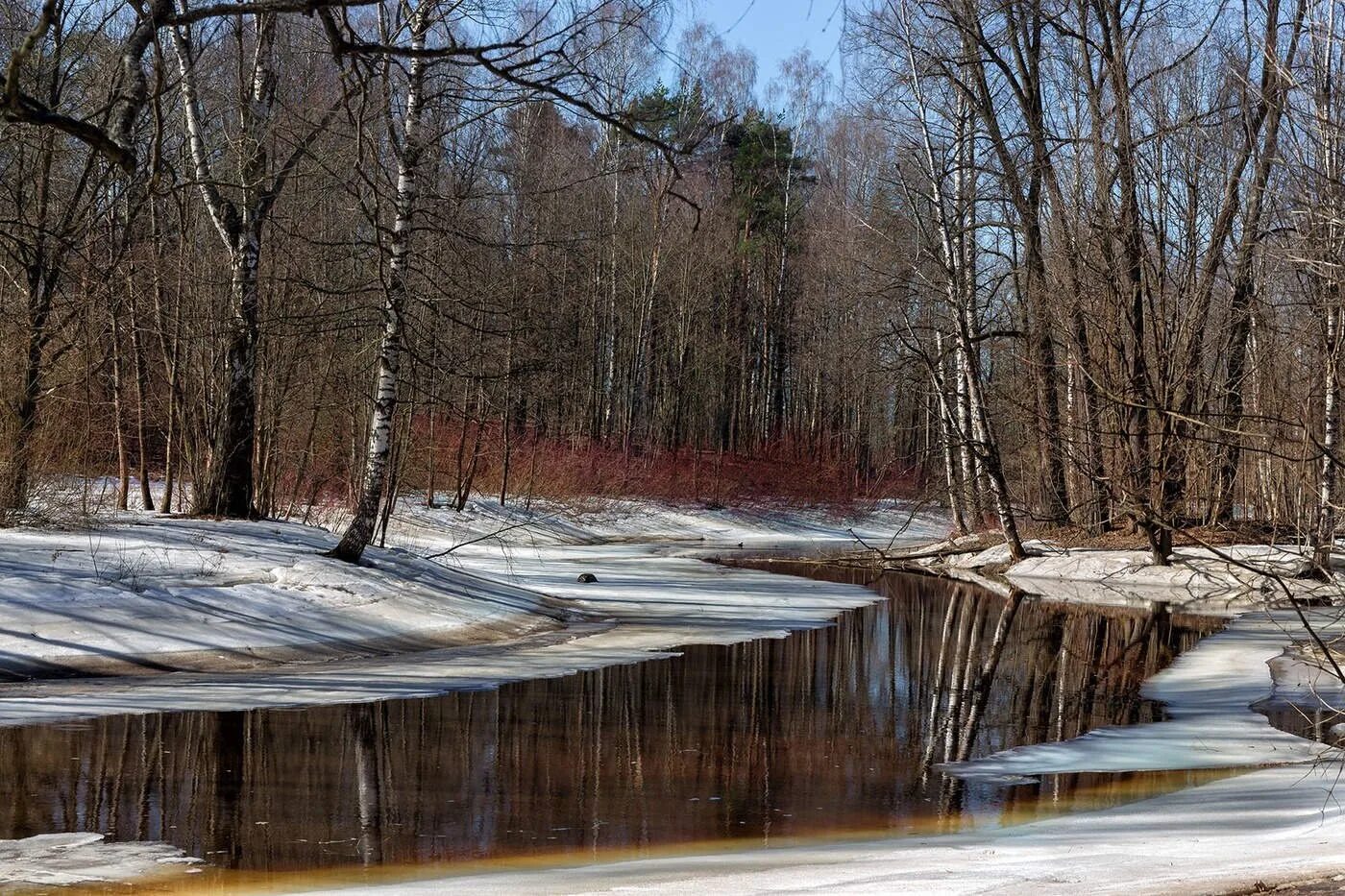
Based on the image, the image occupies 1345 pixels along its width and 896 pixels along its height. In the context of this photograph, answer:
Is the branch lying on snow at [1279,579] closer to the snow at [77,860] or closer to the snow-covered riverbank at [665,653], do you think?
the snow-covered riverbank at [665,653]

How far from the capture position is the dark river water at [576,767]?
805cm

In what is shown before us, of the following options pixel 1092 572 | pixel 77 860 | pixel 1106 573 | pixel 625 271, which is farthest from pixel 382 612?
pixel 625 271

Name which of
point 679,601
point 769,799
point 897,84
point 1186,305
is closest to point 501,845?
point 769,799

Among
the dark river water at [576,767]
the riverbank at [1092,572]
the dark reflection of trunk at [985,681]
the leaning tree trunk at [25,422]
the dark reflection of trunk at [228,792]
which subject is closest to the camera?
the dark reflection of trunk at [228,792]

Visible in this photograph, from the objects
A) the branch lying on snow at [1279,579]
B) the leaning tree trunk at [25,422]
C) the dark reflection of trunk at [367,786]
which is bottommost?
the dark reflection of trunk at [367,786]

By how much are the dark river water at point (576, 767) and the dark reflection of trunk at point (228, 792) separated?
0.08ft

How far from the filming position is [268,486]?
21.8 meters

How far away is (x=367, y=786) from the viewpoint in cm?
922

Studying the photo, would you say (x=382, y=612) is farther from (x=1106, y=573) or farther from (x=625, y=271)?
(x=625, y=271)

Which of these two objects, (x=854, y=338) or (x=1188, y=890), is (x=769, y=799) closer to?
(x=1188, y=890)

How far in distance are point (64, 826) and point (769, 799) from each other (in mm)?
4317

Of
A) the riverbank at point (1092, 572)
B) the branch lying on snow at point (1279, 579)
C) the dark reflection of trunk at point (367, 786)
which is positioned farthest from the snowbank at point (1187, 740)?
the riverbank at point (1092, 572)

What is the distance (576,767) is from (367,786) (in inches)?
62.9

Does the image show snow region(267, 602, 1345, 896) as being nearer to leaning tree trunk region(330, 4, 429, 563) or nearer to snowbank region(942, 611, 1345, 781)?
snowbank region(942, 611, 1345, 781)
